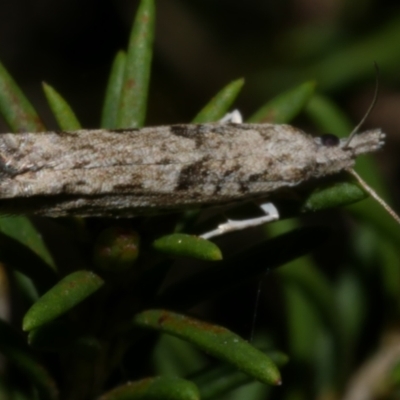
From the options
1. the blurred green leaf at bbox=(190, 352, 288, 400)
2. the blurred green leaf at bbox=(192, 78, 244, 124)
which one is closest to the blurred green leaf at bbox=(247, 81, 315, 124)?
the blurred green leaf at bbox=(192, 78, 244, 124)

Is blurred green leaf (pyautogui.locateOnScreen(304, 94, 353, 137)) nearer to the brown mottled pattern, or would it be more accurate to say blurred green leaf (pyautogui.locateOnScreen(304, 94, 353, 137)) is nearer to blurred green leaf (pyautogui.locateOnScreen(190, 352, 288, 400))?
the brown mottled pattern

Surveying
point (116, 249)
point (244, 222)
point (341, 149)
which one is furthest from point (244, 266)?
point (341, 149)

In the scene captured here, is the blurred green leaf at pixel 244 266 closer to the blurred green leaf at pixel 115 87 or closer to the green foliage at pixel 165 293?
the green foliage at pixel 165 293

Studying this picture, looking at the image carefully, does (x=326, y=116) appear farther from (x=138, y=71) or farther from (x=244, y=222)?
Result: (x=138, y=71)

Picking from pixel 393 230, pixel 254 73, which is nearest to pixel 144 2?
pixel 393 230

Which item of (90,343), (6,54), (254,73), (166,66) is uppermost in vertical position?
(6,54)

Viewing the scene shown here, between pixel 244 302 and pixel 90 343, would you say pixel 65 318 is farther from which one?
pixel 244 302

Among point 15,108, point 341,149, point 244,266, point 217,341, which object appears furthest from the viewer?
point 341,149

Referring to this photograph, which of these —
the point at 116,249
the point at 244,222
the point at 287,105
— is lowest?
the point at 116,249
